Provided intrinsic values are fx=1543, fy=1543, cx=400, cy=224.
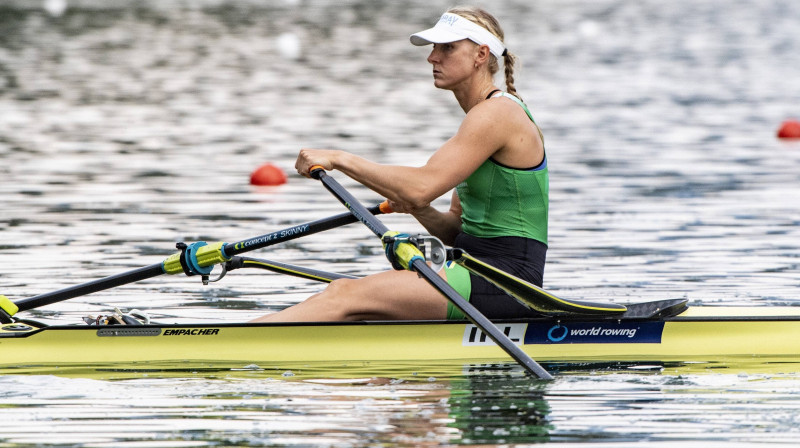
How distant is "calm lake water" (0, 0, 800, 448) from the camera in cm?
699

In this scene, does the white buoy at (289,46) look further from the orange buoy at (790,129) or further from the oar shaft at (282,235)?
the oar shaft at (282,235)

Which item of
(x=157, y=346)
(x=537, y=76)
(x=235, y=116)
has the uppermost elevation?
(x=537, y=76)

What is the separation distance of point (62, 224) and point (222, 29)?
32625mm

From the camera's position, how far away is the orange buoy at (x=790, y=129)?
71.4 feet

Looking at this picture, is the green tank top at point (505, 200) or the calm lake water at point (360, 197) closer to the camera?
the calm lake water at point (360, 197)

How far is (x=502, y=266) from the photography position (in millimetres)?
8094

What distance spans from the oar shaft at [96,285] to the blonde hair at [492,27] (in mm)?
2240

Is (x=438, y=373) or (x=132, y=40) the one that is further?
(x=132, y=40)

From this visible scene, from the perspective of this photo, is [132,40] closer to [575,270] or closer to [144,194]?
[144,194]

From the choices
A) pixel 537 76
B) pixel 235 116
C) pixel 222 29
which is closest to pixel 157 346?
pixel 235 116

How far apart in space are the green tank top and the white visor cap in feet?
0.93

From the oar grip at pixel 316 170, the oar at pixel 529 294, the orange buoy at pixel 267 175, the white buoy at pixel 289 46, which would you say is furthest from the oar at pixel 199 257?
the white buoy at pixel 289 46

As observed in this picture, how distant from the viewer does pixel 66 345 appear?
322 inches

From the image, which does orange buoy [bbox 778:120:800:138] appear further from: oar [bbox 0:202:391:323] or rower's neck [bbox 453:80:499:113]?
rower's neck [bbox 453:80:499:113]
